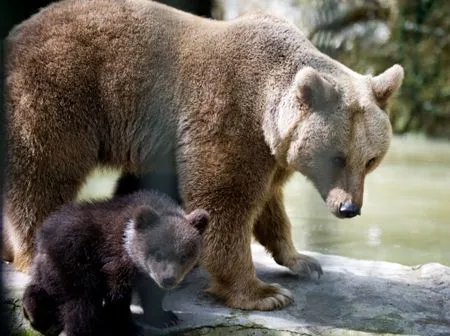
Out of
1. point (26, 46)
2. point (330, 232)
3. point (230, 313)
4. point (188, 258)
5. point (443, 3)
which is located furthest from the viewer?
point (443, 3)

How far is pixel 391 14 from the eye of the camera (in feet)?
39.4

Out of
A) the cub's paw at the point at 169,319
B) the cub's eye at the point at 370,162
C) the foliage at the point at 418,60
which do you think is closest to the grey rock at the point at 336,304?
the cub's paw at the point at 169,319

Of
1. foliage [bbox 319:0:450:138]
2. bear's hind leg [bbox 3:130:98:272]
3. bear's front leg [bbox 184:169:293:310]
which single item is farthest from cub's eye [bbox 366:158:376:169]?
foliage [bbox 319:0:450:138]

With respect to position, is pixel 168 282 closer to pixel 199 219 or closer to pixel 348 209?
pixel 199 219

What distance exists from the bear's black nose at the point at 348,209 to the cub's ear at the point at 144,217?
0.89m

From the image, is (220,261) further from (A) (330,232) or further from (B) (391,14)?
(B) (391,14)

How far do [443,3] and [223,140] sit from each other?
8.56 meters

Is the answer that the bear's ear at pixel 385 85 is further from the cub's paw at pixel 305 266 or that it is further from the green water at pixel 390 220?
the green water at pixel 390 220

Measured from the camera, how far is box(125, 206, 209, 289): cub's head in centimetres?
358

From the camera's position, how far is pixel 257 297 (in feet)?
13.7

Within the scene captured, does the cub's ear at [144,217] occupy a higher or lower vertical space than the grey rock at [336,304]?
higher

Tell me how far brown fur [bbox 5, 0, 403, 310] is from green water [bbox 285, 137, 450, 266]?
6.82ft

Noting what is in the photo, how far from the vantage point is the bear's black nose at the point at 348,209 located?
13.2 ft

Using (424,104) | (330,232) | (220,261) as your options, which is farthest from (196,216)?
(424,104)
